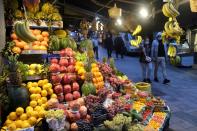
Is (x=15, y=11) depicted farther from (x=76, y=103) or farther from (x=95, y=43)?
(x=95, y=43)

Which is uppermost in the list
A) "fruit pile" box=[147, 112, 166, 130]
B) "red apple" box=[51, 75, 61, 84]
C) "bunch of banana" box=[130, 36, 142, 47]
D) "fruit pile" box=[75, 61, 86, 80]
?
"bunch of banana" box=[130, 36, 142, 47]

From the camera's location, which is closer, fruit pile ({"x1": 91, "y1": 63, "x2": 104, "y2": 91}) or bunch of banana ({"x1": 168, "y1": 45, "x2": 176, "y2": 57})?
fruit pile ({"x1": 91, "y1": 63, "x2": 104, "y2": 91})

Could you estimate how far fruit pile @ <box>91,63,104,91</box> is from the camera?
21.2 ft

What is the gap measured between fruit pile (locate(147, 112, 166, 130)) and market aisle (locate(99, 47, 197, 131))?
0.60 m

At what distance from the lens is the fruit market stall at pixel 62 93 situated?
4.99 meters

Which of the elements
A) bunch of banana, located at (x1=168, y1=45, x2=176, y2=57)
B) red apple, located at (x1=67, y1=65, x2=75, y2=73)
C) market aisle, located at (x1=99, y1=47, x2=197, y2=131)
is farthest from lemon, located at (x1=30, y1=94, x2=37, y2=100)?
bunch of banana, located at (x1=168, y1=45, x2=176, y2=57)

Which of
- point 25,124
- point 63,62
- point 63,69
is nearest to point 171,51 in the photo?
point 63,62

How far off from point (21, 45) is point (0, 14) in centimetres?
79

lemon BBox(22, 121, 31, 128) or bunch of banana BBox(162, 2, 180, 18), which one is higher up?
bunch of banana BBox(162, 2, 180, 18)

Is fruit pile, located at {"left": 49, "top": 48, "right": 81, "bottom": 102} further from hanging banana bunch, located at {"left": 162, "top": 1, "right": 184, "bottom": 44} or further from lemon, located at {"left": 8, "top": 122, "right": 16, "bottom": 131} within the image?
hanging banana bunch, located at {"left": 162, "top": 1, "right": 184, "bottom": 44}

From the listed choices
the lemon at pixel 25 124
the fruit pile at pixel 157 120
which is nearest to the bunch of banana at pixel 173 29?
the fruit pile at pixel 157 120

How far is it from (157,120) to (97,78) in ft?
5.43

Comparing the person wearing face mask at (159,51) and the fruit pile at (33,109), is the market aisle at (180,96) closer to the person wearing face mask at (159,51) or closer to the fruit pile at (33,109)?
the person wearing face mask at (159,51)

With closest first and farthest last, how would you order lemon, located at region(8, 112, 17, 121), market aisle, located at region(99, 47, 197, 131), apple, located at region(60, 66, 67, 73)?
lemon, located at region(8, 112, 17, 121)
apple, located at region(60, 66, 67, 73)
market aisle, located at region(99, 47, 197, 131)
